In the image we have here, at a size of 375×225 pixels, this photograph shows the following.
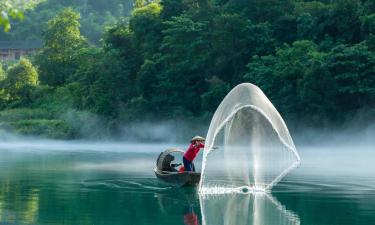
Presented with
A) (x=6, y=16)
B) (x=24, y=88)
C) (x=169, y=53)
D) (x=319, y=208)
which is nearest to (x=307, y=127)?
(x=169, y=53)

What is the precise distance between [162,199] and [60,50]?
5018 cm

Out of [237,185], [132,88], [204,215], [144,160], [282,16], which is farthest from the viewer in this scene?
[132,88]

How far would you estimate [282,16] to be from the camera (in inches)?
1969

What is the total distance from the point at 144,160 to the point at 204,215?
1810 centimetres

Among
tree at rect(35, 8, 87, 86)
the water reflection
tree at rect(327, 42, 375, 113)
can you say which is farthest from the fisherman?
tree at rect(35, 8, 87, 86)

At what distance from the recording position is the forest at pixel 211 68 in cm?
4303

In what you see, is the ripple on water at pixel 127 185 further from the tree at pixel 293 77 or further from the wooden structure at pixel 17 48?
the wooden structure at pixel 17 48

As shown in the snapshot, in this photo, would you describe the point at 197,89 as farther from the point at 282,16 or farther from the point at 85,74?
the point at 85,74

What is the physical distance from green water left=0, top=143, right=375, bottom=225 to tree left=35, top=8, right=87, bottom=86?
38460mm

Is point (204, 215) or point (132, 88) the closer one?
point (204, 215)

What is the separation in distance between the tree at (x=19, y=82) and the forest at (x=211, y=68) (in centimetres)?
139

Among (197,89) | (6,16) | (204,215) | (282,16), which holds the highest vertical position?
(282,16)

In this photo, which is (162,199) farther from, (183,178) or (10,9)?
(10,9)

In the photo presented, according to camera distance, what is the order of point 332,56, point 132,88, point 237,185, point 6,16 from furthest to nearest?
1. point 132,88
2. point 332,56
3. point 237,185
4. point 6,16
